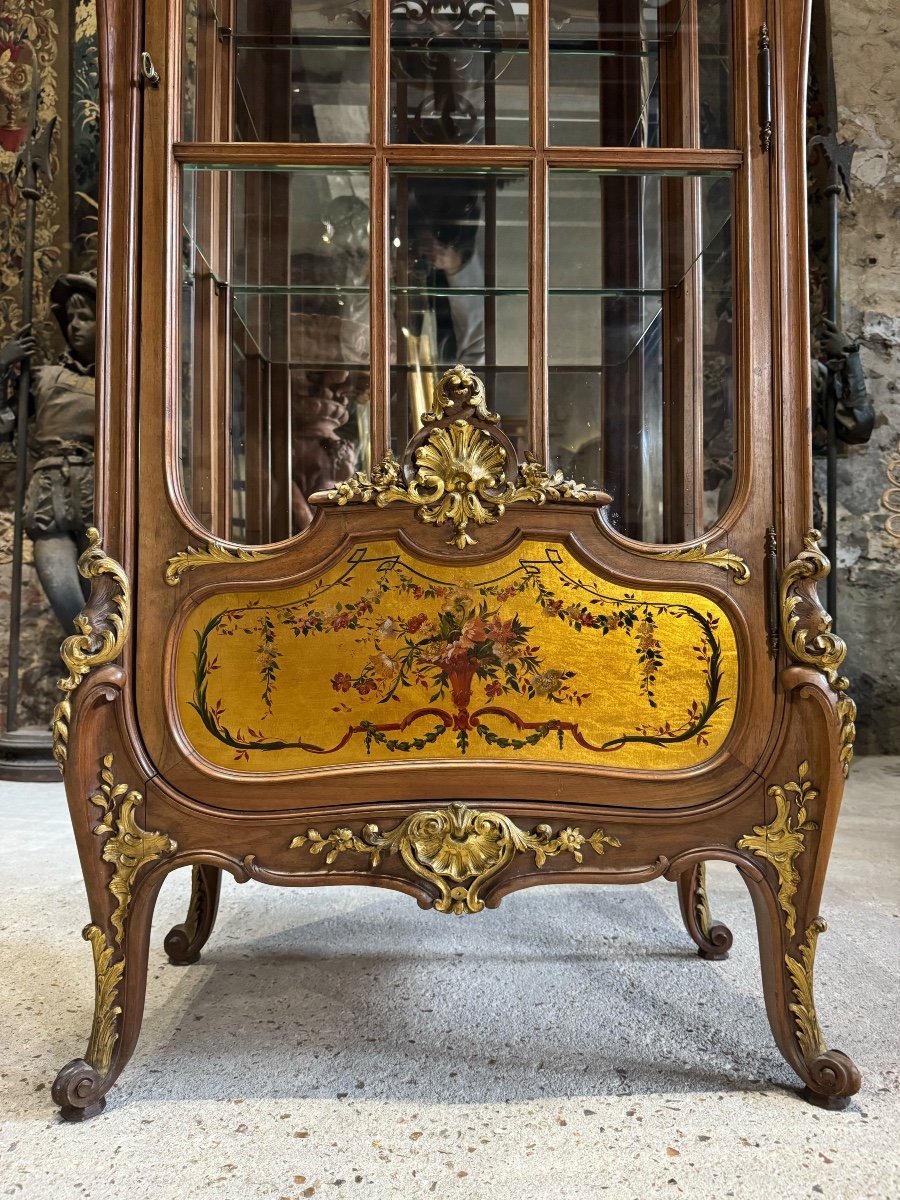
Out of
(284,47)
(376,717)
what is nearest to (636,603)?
(376,717)

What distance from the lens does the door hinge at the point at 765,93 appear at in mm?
957

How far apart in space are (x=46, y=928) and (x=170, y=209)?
126cm

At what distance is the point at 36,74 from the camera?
3188 mm

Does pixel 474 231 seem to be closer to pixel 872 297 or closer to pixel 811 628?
pixel 811 628

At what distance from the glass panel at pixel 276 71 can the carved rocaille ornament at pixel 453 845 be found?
0.87 meters

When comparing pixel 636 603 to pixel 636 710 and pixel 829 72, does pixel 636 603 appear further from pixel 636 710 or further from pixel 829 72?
pixel 829 72

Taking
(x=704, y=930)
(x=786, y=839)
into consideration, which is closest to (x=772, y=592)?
(x=786, y=839)

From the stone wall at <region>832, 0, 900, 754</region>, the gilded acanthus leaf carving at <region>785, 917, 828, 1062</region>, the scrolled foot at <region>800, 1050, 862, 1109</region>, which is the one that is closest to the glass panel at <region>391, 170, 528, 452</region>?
the gilded acanthus leaf carving at <region>785, 917, 828, 1062</region>

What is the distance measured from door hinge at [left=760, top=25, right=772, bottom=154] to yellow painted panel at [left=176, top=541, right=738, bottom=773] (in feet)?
1.92

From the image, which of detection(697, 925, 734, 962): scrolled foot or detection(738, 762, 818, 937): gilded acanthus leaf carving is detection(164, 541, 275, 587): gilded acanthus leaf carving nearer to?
detection(738, 762, 818, 937): gilded acanthus leaf carving

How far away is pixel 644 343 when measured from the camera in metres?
1.04

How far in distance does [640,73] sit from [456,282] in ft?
1.24

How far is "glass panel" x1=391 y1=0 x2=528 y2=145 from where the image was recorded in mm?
989

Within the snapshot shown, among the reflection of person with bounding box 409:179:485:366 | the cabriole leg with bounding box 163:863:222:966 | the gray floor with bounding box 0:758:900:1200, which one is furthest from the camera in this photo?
the cabriole leg with bounding box 163:863:222:966
